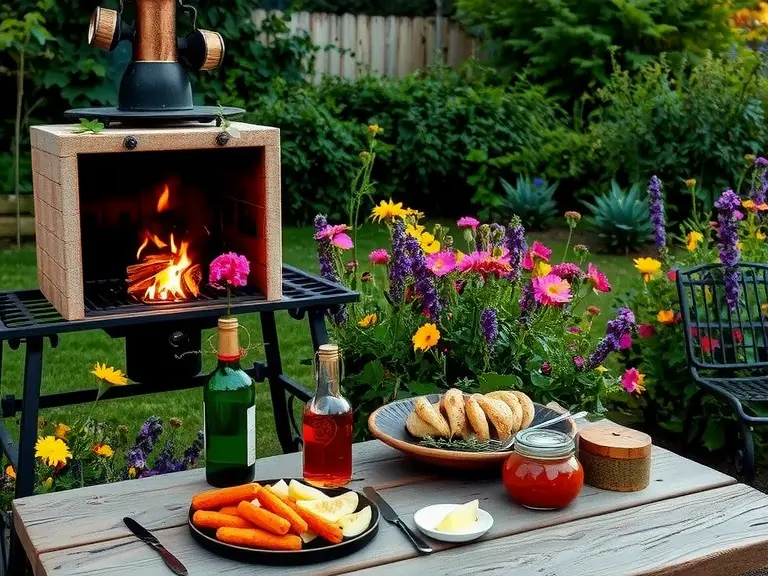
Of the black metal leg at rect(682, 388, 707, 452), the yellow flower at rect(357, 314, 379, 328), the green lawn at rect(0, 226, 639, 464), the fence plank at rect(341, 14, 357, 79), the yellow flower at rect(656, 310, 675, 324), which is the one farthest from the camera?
the fence plank at rect(341, 14, 357, 79)

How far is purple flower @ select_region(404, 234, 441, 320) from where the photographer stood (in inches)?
108

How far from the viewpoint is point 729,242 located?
3377 millimetres

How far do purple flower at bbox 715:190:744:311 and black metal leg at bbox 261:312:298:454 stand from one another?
1.46 metres

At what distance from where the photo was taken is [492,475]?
2064mm

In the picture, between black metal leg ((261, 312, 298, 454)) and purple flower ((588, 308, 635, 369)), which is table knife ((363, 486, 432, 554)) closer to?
purple flower ((588, 308, 635, 369))

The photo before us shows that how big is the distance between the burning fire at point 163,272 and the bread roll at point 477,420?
0.89m

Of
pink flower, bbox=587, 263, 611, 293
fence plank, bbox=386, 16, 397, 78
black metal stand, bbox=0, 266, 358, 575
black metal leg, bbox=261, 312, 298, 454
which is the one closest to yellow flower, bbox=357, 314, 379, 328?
black metal stand, bbox=0, 266, 358, 575

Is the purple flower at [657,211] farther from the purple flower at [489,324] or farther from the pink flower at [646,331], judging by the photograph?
the purple flower at [489,324]

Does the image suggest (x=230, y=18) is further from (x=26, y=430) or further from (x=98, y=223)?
(x=26, y=430)

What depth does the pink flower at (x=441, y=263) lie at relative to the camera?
9.12 feet

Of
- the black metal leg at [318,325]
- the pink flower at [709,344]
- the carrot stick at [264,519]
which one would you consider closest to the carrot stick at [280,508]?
the carrot stick at [264,519]

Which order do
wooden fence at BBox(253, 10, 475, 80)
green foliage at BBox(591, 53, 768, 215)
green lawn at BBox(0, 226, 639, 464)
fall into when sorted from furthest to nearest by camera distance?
1. wooden fence at BBox(253, 10, 475, 80)
2. green foliage at BBox(591, 53, 768, 215)
3. green lawn at BBox(0, 226, 639, 464)

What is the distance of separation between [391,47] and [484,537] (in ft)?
26.3

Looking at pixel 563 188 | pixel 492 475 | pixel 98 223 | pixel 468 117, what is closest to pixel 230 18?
pixel 468 117
